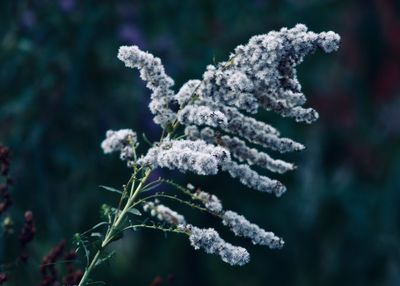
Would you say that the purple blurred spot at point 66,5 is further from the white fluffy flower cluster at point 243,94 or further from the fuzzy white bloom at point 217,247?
the fuzzy white bloom at point 217,247

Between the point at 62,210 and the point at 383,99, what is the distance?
454 cm

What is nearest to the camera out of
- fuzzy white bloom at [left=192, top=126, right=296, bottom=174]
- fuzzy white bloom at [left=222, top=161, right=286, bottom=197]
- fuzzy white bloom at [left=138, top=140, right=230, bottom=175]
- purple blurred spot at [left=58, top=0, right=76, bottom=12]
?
fuzzy white bloom at [left=138, top=140, right=230, bottom=175]

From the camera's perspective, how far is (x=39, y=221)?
6.01m

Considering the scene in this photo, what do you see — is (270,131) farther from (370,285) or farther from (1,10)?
(370,285)

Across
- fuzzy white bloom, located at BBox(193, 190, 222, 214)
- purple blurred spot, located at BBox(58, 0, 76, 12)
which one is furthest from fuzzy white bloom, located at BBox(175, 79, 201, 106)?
purple blurred spot, located at BBox(58, 0, 76, 12)

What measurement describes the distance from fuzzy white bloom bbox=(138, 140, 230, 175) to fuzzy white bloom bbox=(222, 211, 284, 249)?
17cm

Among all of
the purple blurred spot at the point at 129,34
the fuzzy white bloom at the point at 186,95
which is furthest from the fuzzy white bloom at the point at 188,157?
the purple blurred spot at the point at 129,34

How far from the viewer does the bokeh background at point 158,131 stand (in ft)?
20.1

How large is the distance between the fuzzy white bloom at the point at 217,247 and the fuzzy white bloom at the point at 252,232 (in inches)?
3.3

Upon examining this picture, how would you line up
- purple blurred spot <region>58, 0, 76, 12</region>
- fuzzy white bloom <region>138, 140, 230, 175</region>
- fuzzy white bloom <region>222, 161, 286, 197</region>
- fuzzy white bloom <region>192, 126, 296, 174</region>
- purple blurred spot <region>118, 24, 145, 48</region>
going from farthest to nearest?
purple blurred spot <region>118, 24, 145, 48</region> < purple blurred spot <region>58, 0, 76, 12</region> < fuzzy white bloom <region>192, 126, 296, 174</region> < fuzzy white bloom <region>222, 161, 286, 197</region> < fuzzy white bloom <region>138, 140, 230, 175</region>

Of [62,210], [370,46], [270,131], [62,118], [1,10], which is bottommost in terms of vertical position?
[270,131]

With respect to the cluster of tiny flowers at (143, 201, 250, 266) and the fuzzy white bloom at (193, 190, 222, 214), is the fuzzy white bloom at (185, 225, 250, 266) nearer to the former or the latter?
the cluster of tiny flowers at (143, 201, 250, 266)

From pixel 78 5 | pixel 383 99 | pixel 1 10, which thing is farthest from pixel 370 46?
pixel 1 10

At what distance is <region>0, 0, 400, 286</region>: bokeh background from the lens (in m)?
6.12
